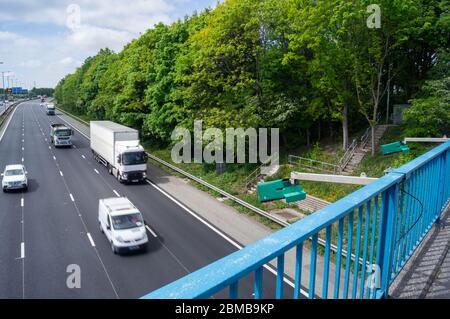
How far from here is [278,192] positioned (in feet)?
47.5

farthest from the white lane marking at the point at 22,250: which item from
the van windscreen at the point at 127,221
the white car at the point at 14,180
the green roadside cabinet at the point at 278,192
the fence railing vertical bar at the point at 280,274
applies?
the fence railing vertical bar at the point at 280,274

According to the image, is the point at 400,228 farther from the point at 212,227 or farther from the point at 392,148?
the point at 392,148

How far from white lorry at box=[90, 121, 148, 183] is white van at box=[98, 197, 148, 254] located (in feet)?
35.6

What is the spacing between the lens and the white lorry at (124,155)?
31.1 meters

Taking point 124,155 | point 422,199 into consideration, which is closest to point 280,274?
point 422,199

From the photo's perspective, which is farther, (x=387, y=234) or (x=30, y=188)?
(x=30, y=188)

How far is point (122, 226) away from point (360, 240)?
16169 mm

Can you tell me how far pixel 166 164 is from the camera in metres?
37.8

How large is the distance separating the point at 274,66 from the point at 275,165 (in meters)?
8.23

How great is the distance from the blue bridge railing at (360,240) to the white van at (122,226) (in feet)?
46.3

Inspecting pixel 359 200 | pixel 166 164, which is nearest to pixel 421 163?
pixel 359 200

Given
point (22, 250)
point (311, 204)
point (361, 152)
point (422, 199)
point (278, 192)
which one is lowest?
point (22, 250)

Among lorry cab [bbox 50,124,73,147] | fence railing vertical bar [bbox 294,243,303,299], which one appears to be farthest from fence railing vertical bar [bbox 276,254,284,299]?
lorry cab [bbox 50,124,73,147]
